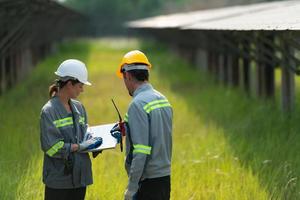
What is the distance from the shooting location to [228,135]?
7.56 meters

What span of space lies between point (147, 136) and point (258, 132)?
4378 millimetres

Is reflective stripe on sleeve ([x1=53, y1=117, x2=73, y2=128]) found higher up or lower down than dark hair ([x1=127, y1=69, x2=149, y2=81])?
lower down

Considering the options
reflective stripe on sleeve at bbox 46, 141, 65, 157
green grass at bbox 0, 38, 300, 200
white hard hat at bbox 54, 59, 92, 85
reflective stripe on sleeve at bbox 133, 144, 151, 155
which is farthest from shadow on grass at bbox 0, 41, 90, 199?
reflective stripe on sleeve at bbox 133, 144, 151, 155

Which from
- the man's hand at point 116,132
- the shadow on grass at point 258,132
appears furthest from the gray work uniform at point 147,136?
the shadow on grass at point 258,132

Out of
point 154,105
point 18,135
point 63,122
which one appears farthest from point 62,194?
point 18,135

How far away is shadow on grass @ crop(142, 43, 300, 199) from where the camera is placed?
551cm

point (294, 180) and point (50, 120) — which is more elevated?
point (50, 120)

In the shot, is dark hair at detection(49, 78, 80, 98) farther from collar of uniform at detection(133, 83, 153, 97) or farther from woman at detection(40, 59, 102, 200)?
collar of uniform at detection(133, 83, 153, 97)

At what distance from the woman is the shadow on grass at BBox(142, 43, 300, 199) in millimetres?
1833

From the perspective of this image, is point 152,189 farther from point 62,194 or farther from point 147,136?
point 62,194

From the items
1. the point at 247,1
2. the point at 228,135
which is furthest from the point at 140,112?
the point at 247,1

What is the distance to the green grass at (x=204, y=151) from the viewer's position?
5.26m

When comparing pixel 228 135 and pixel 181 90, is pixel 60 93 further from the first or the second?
pixel 181 90

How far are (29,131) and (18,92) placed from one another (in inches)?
202
